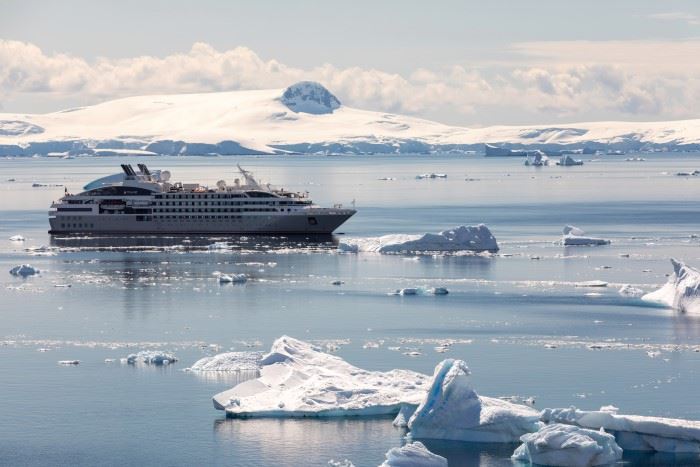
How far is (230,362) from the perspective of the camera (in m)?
39.5

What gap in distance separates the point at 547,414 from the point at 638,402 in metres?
5.33

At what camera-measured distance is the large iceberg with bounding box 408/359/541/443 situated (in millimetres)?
30609

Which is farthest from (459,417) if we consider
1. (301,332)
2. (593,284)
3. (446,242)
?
(446,242)

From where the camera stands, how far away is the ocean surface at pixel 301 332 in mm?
31391

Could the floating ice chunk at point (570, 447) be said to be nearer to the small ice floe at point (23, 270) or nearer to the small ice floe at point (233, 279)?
the small ice floe at point (233, 279)

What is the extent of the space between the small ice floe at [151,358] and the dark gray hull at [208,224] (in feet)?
166

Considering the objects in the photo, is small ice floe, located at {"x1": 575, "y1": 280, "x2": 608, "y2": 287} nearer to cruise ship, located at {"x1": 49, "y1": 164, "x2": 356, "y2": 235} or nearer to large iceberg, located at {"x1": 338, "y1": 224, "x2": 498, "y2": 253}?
large iceberg, located at {"x1": 338, "y1": 224, "x2": 498, "y2": 253}

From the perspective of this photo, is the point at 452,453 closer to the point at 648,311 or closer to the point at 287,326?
the point at 287,326

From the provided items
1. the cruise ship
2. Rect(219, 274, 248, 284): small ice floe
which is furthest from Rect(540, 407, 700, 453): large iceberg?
the cruise ship

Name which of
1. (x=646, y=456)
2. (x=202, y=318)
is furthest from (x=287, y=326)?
(x=646, y=456)

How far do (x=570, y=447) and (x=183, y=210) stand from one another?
7092cm

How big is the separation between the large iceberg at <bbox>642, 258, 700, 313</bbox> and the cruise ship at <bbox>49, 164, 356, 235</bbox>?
42697mm

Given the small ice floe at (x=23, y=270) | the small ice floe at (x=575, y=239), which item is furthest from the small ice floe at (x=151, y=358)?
the small ice floe at (x=575, y=239)

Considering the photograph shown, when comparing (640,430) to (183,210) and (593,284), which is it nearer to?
(593,284)
